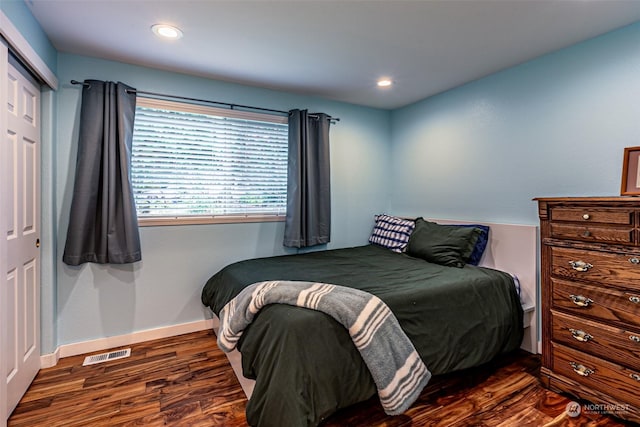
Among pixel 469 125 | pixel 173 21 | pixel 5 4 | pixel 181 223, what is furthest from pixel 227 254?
pixel 469 125

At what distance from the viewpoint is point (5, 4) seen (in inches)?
63.1

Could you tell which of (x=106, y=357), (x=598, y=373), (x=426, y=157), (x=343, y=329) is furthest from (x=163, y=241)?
(x=598, y=373)

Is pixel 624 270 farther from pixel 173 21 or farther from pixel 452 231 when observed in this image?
pixel 173 21

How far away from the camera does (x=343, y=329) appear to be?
64.1 inches

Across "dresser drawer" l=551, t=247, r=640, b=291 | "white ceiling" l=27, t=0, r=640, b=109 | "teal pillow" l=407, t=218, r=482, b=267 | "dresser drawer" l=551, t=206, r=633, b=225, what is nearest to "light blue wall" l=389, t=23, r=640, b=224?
"white ceiling" l=27, t=0, r=640, b=109

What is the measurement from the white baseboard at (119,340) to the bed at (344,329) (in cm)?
39

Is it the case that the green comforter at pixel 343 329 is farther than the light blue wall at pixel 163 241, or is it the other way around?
the light blue wall at pixel 163 241

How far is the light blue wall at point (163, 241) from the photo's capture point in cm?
249

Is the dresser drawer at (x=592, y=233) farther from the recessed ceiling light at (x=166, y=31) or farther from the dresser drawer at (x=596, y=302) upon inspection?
the recessed ceiling light at (x=166, y=31)

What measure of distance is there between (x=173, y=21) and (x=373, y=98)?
211cm

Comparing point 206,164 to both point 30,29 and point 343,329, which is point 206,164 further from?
point 343,329

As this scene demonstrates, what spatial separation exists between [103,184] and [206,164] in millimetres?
823

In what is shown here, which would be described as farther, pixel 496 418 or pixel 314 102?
pixel 314 102

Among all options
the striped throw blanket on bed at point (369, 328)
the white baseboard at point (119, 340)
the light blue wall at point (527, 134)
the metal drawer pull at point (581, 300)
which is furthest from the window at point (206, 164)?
the metal drawer pull at point (581, 300)
